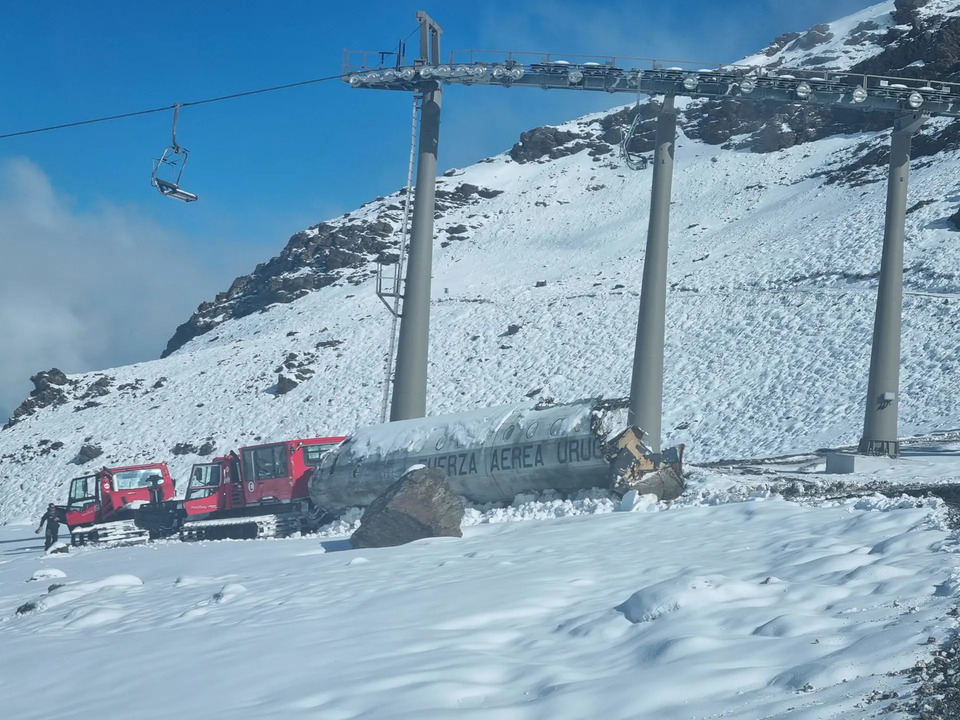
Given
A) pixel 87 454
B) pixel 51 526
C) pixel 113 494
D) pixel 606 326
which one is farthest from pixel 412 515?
pixel 87 454

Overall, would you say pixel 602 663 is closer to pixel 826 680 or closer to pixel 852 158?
pixel 826 680

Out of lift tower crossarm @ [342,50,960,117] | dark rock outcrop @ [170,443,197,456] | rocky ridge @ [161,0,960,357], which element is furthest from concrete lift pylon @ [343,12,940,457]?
rocky ridge @ [161,0,960,357]

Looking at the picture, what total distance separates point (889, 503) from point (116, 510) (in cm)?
2387

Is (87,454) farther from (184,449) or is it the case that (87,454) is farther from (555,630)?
(555,630)

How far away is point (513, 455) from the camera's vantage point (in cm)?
2070

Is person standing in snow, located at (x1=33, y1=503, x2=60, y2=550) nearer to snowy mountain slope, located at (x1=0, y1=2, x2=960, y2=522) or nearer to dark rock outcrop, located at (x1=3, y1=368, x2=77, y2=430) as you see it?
snowy mountain slope, located at (x1=0, y1=2, x2=960, y2=522)

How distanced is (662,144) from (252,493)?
15824mm

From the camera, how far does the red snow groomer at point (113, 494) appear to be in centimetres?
3008

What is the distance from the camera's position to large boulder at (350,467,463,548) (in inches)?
673

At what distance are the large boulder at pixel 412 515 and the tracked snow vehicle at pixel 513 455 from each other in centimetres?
320

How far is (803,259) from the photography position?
54.3m

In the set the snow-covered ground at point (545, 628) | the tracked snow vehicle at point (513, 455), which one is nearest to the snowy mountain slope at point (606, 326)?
the tracked snow vehicle at point (513, 455)

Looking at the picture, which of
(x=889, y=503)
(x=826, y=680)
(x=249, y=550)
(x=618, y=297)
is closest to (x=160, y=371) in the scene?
(x=618, y=297)

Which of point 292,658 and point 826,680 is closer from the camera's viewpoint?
point 826,680
